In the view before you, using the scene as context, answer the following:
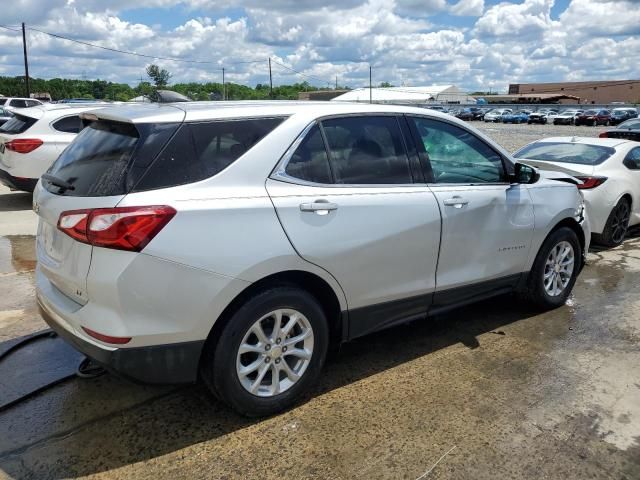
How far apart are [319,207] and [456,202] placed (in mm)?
1182

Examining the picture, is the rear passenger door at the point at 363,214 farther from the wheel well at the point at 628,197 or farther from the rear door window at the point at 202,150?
the wheel well at the point at 628,197

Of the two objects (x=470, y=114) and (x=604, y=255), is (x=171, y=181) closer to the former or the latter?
(x=604, y=255)

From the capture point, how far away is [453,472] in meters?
2.83

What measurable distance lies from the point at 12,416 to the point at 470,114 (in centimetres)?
6916

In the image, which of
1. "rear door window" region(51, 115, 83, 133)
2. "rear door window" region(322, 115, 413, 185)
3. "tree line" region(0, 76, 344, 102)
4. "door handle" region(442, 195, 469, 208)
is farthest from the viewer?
"tree line" region(0, 76, 344, 102)

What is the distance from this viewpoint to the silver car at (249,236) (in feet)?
9.05

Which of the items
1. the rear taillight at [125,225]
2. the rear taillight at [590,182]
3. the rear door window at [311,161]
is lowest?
the rear taillight at [590,182]

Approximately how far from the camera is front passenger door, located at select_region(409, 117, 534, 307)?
3.93 m

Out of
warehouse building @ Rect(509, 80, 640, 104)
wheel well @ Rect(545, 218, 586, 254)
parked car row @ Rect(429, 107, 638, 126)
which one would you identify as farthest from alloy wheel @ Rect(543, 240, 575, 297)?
warehouse building @ Rect(509, 80, 640, 104)

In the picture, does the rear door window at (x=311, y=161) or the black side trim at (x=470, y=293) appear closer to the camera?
the rear door window at (x=311, y=161)

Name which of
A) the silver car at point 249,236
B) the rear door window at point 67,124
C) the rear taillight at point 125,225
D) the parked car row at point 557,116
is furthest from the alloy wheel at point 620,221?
the parked car row at point 557,116

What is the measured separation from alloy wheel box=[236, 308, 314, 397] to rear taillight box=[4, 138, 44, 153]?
7.11 metres

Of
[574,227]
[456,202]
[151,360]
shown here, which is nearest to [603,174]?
[574,227]

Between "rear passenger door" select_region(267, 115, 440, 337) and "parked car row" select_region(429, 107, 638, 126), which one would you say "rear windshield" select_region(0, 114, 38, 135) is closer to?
"rear passenger door" select_region(267, 115, 440, 337)
